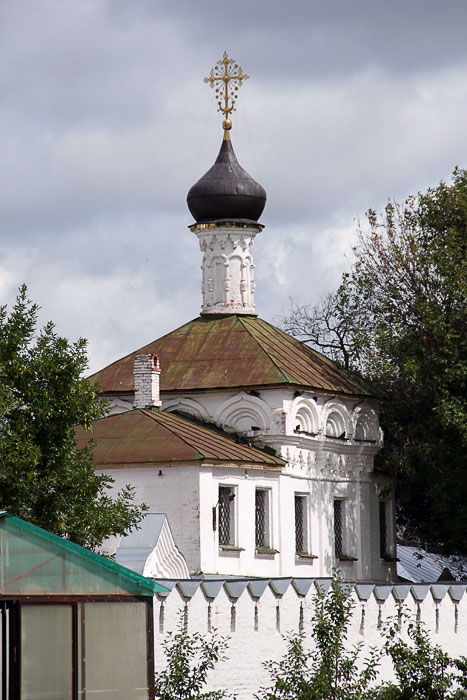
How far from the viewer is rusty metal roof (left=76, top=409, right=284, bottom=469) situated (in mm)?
27422

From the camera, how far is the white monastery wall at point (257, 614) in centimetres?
1856

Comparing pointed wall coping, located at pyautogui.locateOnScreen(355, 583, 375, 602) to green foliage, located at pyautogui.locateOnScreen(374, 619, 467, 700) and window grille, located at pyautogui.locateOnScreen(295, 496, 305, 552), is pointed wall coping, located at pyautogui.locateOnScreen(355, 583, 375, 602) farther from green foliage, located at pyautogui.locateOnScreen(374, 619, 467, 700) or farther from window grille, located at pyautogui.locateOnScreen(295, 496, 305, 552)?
window grille, located at pyautogui.locateOnScreen(295, 496, 305, 552)

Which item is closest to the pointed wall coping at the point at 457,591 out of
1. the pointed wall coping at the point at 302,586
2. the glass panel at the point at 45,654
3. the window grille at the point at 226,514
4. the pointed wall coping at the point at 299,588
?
the pointed wall coping at the point at 299,588

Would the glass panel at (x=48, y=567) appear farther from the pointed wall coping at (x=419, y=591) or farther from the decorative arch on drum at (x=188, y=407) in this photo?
the decorative arch on drum at (x=188, y=407)

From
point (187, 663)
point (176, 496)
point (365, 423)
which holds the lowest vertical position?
point (187, 663)

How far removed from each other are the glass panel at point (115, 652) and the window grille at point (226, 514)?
12.6 metres

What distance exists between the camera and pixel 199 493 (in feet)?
88.7

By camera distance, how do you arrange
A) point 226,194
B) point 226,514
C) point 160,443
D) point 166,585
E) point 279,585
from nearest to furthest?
point 166,585, point 279,585, point 160,443, point 226,514, point 226,194

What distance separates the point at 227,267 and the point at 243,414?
449cm

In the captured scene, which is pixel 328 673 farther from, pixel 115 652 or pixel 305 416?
pixel 305 416

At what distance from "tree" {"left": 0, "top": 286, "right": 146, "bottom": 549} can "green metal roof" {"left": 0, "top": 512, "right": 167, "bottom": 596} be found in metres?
4.96

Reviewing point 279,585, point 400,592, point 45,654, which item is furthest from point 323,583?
point 45,654

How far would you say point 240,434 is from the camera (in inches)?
1193

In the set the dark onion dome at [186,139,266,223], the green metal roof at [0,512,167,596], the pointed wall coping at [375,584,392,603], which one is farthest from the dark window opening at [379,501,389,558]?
the green metal roof at [0,512,167,596]
